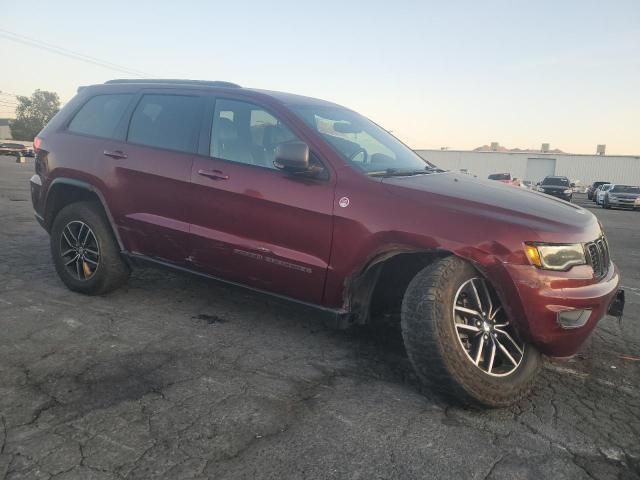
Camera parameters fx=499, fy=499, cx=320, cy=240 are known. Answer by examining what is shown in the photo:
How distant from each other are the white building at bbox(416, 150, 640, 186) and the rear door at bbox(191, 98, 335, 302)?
47185 millimetres

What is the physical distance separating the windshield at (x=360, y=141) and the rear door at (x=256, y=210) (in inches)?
8.8

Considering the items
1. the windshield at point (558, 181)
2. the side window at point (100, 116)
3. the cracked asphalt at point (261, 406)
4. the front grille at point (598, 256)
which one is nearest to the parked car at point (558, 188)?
the windshield at point (558, 181)

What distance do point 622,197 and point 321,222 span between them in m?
27.6

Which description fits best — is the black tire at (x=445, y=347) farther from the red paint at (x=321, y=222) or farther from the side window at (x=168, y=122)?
the side window at (x=168, y=122)

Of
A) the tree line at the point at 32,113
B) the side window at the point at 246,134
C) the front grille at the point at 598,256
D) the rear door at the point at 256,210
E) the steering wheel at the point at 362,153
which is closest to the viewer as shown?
the front grille at the point at 598,256

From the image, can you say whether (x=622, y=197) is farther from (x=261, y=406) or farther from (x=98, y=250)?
(x=261, y=406)

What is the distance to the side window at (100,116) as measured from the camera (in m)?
4.27

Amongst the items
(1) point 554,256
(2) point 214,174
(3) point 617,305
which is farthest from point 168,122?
(3) point 617,305

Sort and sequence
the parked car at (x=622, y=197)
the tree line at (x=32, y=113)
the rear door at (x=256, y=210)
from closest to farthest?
the rear door at (x=256, y=210)
the parked car at (x=622, y=197)
the tree line at (x=32, y=113)

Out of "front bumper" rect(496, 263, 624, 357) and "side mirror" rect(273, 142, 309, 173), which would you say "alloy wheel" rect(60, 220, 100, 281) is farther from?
"front bumper" rect(496, 263, 624, 357)

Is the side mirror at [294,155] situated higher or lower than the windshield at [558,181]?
lower

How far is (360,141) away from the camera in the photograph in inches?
146

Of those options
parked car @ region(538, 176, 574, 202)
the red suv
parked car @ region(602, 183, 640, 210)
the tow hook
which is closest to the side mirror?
the red suv

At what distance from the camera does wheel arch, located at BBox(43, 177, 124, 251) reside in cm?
412
